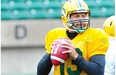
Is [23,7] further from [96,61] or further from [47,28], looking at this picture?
[96,61]

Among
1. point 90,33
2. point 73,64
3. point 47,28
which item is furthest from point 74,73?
point 47,28

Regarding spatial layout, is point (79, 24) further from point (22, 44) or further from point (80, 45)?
point (22, 44)

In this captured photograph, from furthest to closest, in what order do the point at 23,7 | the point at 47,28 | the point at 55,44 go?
1. the point at 23,7
2. the point at 47,28
3. the point at 55,44

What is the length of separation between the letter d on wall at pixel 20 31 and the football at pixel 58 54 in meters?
5.68

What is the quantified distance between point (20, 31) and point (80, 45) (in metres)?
5.64

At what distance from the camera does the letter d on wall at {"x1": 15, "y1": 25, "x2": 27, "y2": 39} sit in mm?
8703

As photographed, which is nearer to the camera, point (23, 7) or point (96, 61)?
point (96, 61)

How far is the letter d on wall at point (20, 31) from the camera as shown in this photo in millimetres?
8703

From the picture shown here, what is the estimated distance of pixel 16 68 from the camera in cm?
878

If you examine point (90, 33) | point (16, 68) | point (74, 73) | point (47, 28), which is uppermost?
point (90, 33)

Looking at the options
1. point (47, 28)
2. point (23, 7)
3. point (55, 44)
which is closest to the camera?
point (55, 44)

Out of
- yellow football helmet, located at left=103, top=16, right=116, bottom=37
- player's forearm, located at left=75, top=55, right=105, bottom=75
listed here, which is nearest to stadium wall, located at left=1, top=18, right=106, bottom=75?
yellow football helmet, located at left=103, top=16, right=116, bottom=37

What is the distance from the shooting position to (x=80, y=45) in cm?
310

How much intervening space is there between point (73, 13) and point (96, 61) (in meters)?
0.31
